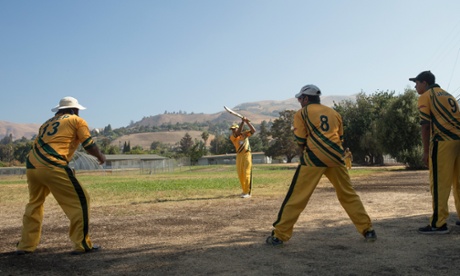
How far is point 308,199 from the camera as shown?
576cm

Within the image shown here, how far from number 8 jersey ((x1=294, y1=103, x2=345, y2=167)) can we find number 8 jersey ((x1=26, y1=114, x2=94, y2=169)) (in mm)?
2969

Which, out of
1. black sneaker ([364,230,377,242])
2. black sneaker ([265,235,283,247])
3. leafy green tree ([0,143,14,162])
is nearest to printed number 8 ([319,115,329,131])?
black sneaker ([364,230,377,242])

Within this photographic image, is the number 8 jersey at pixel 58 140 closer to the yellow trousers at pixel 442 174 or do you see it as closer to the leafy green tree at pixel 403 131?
the yellow trousers at pixel 442 174

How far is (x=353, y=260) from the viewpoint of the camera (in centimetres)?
482

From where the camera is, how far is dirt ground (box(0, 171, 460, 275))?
4605 millimetres

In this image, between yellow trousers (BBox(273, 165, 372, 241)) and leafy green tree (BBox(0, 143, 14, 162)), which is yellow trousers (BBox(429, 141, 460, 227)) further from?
leafy green tree (BBox(0, 143, 14, 162))

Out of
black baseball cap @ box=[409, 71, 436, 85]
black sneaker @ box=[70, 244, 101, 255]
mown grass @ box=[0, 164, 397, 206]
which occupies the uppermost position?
black baseball cap @ box=[409, 71, 436, 85]

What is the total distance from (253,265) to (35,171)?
321 centimetres

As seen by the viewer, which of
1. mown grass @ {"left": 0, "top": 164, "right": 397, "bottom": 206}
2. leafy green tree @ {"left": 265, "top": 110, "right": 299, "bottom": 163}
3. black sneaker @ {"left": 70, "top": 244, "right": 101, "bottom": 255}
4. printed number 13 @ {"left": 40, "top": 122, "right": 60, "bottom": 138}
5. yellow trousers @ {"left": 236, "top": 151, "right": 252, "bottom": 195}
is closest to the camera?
black sneaker @ {"left": 70, "top": 244, "right": 101, "bottom": 255}

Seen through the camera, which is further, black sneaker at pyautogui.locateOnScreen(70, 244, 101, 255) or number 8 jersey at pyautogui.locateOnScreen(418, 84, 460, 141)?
number 8 jersey at pyautogui.locateOnScreen(418, 84, 460, 141)

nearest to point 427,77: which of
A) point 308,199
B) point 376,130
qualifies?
point 308,199

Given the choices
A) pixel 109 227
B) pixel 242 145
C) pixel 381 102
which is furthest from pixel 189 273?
pixel 381 102

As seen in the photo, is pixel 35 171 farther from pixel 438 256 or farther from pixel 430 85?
pixel 430 85

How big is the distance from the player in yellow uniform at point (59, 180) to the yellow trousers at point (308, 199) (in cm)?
257
